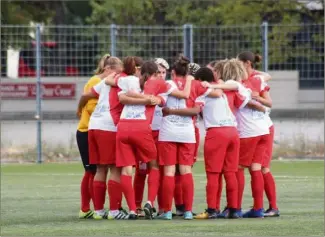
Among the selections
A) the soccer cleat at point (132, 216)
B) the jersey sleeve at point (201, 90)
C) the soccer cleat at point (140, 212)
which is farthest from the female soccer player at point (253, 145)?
the soccer cleat at point (132, 216)

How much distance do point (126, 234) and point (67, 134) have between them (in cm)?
1436

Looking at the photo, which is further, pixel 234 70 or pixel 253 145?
pixel 253 145

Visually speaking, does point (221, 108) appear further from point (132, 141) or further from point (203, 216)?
point (203, 216)

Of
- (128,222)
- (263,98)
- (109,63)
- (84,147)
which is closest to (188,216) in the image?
(128,222)

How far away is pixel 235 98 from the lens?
45.3ft

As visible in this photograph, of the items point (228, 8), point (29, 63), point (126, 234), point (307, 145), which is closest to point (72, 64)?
point (29, 63)

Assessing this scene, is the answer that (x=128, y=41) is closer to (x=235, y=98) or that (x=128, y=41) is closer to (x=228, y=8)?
(x=228, y=8)

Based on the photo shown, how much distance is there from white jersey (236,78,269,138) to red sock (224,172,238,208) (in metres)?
0.54

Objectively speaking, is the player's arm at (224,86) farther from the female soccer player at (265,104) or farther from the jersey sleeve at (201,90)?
the female soccer player at (265,104)

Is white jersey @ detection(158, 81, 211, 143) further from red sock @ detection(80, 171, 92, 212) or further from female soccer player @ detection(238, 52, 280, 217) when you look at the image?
red sock @ detection(80, 171, 92, 212)

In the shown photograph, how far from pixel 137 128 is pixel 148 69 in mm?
684

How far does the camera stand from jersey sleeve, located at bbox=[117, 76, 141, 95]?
44.1 ft

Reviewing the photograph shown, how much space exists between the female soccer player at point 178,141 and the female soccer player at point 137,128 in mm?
129

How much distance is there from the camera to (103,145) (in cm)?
1370
